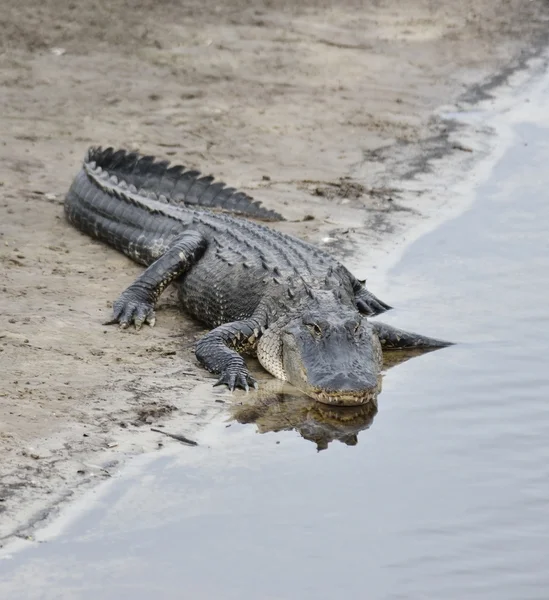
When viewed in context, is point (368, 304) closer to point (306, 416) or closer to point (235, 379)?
point (235, 379)

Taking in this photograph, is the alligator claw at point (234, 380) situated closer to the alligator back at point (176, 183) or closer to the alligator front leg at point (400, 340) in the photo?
the alligator front leg at point (400, 340)

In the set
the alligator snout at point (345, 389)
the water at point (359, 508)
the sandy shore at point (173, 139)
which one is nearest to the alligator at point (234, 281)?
the alligator snout at point (345, 389)

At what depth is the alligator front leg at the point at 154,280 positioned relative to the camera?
6.70 meters

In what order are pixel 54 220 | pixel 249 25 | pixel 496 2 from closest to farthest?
pixel 54 220 < pixel 249 25 < pixel 496 2

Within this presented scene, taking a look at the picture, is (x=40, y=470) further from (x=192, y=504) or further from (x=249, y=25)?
(x=249, y=25)

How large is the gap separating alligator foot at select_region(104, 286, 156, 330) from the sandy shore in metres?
0.10

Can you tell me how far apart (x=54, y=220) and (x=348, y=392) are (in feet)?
10.8


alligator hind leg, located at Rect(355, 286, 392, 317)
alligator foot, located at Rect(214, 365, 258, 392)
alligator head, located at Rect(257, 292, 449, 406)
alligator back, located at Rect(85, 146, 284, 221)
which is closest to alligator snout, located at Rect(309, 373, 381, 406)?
alligator head, located at Rect(257, 292, 449, 406)

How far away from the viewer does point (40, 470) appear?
478cm

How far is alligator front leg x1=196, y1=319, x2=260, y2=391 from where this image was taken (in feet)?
19.6

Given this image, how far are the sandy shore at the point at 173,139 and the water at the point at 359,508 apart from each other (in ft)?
0.92

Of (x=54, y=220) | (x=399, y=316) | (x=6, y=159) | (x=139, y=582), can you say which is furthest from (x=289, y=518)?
(x=6, y=159)

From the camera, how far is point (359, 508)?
15.6 feet

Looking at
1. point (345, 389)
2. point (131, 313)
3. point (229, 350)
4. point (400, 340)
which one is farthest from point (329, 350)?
point (131, 313)
